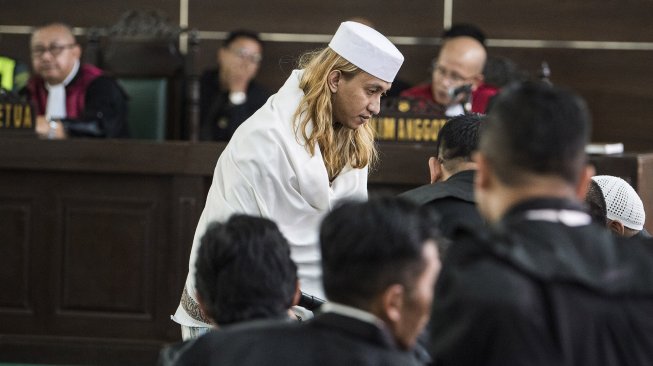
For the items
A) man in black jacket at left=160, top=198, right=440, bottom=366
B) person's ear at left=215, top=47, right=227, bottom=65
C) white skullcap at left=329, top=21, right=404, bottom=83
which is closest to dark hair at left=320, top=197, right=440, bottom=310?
man in black jacket at left=160, top=198, right=440, bottom=366

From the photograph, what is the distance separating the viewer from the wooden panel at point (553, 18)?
7688 millimetres

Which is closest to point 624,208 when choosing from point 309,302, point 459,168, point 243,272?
point 459,168

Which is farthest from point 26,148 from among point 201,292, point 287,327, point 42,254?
point 287,327

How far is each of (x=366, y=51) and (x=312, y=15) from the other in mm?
4560

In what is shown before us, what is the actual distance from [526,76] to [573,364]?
229 inches

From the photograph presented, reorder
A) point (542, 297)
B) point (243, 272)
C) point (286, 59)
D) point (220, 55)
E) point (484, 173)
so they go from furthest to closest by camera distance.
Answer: point (286, 59) < point (220, 55) < point (243, 272) < point (484, 173) < point (542, 297)

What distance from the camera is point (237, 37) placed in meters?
7.33

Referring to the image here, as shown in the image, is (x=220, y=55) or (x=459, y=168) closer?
(x=459, y=168)

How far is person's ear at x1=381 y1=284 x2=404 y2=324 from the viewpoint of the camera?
1815mm

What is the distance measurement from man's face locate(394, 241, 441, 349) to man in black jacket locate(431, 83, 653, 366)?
4.7 inches

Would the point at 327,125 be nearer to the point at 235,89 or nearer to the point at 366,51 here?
the point at 366,51

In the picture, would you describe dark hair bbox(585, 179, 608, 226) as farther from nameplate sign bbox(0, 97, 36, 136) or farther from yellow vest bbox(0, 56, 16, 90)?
yellow vest bbox(0, 56, 16, 90)

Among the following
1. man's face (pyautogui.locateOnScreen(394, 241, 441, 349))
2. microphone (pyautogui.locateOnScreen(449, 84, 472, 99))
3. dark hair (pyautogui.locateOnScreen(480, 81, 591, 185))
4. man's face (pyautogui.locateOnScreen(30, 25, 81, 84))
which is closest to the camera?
dark hair (pyautogui.locateOnScreen(480, 81, 591, 185))

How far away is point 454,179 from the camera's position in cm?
320
